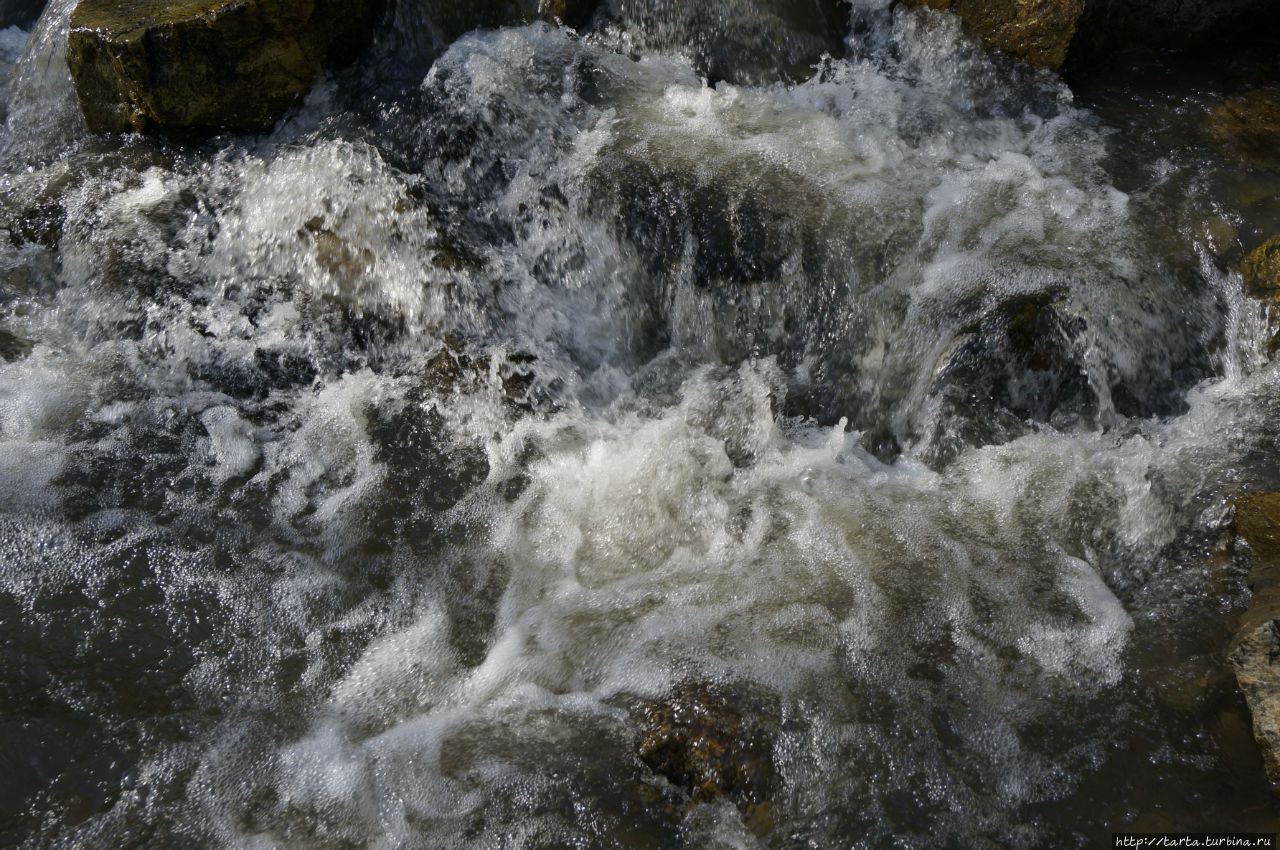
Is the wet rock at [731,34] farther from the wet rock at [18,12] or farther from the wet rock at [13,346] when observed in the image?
the wet rock at [18,12]

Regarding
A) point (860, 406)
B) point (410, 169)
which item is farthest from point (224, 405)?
point (860, 406)

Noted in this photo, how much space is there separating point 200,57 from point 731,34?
2.47 meters

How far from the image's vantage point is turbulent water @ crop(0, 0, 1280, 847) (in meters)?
2.34

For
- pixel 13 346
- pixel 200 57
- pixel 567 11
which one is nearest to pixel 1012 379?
pixel 567 11

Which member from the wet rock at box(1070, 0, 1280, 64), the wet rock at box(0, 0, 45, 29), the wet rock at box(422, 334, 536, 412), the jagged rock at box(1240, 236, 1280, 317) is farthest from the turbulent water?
the wet rock at box(0, 0, 45, 29)

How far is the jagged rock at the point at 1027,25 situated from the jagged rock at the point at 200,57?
299cm

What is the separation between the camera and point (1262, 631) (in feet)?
7.95

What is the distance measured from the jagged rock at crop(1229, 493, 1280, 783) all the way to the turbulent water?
0.07m

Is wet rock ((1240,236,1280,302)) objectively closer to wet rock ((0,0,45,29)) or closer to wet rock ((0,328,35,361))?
wet rock ((0,328,35,361))

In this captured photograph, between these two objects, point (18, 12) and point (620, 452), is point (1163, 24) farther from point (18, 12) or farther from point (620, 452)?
point (18, 12)

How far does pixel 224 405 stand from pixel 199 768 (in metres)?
1.52

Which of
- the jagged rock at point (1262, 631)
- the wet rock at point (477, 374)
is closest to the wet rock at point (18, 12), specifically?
the wet rock at point (477, 374)

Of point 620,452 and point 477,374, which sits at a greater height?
point 477,374

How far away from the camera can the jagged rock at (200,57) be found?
3.98m
